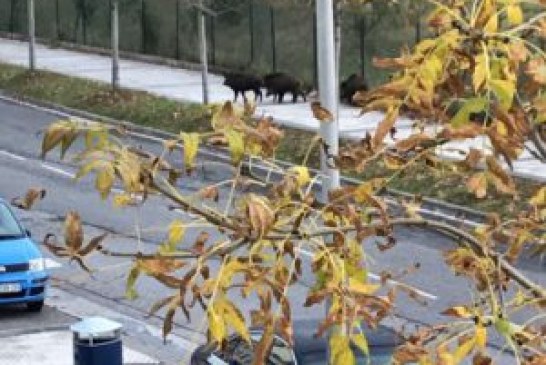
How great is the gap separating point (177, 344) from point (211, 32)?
25.4 metres

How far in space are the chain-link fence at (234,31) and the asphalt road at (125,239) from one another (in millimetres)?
8416

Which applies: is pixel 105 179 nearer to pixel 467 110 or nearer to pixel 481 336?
pixel 467 110

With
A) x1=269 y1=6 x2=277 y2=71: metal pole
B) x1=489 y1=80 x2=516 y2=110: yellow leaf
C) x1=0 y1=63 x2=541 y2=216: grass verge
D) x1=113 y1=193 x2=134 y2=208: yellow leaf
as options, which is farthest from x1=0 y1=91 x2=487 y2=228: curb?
x1=489 y1=80 x2=516 y2=110: yellow leaf

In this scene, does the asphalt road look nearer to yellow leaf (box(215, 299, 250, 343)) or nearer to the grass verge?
the grass verge

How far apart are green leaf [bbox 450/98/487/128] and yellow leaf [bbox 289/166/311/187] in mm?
582

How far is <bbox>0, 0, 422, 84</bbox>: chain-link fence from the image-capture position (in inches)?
1483

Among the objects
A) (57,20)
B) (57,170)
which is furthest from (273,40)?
(57,170)

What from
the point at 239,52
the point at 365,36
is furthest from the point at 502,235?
the point at 239,52

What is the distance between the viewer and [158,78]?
129 feet

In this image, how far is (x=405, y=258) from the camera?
827 inches

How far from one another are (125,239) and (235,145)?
14.2 m

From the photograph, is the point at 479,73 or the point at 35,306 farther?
the point at 35,306

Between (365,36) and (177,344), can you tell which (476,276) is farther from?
(365,36)

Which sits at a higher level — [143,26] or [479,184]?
[143,26]
